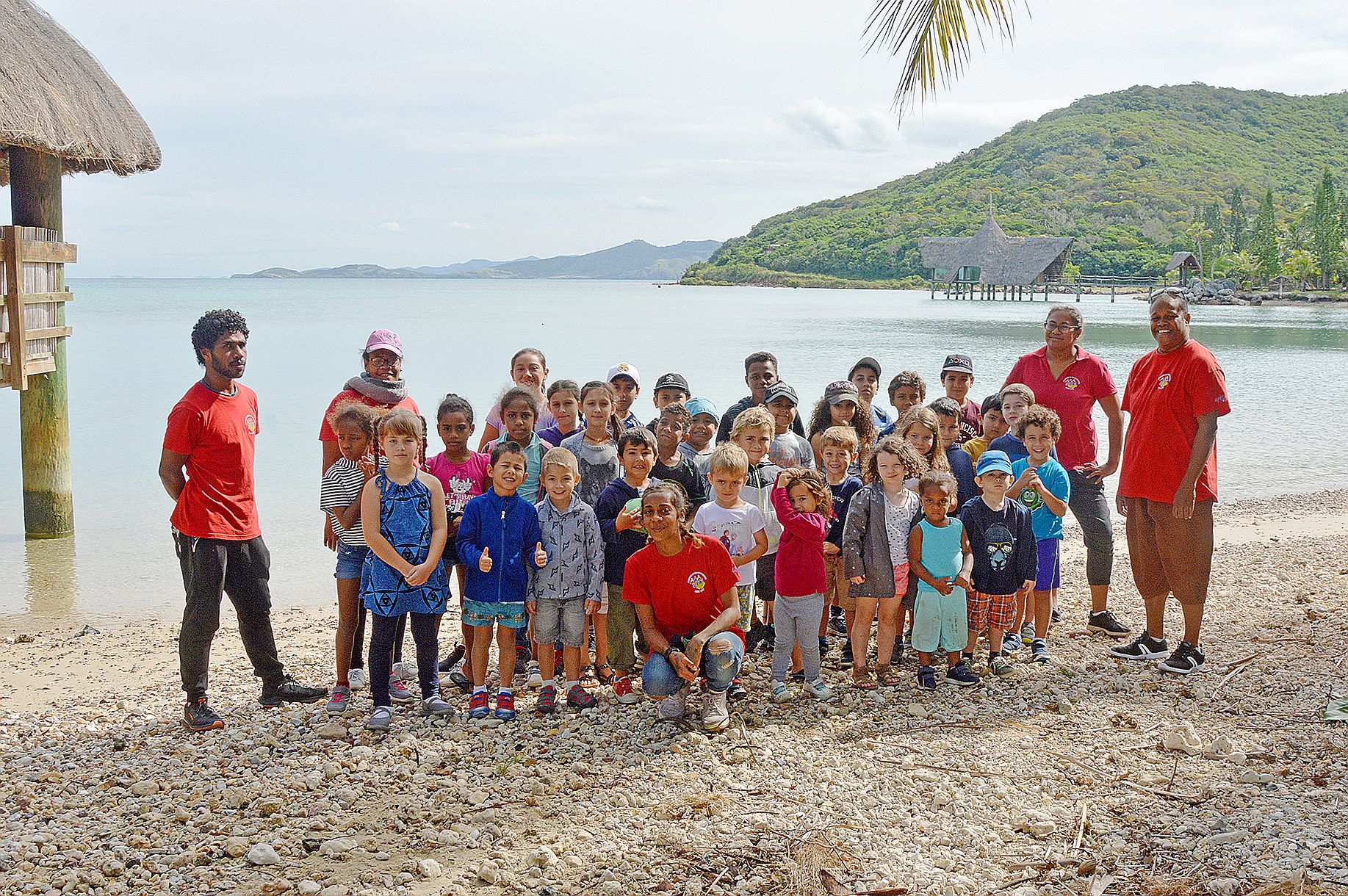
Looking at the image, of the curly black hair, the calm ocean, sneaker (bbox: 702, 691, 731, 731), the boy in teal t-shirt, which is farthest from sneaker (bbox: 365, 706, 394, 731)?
the calm ocean

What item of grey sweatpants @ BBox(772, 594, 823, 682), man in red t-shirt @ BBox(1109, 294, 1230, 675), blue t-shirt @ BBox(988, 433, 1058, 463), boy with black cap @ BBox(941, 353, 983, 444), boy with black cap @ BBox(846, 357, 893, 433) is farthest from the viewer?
boy with black cap @ BBox(846, 357, 893, 433)

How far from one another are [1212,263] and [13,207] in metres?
85.2

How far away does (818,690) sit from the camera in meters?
4.75

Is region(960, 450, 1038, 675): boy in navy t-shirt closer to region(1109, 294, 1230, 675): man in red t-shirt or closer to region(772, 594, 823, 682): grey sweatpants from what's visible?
region(1109, 294, 1230, 675): man in red t-shirt

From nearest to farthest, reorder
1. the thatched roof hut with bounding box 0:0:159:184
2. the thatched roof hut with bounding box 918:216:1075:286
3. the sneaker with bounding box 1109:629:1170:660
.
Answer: the sneaker with bounding box 1109:629:1170:660
the thatched roof hut with bounding box 0:0:159:184
the thatched roof hut with bounding box 918:216:1075:286

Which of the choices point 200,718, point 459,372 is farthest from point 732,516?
point 459,372

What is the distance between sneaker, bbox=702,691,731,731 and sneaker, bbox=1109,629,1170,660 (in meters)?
2.30

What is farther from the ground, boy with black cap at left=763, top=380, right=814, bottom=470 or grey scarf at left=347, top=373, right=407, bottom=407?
grey scarf at left=347, top=373, right=407, bottom=407

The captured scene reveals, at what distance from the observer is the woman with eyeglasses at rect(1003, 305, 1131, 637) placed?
5891 mm

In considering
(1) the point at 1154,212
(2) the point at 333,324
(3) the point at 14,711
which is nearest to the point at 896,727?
(3) the point at 14,711

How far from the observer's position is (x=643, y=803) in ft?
12.2

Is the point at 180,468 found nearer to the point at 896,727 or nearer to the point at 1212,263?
the point at 896,727

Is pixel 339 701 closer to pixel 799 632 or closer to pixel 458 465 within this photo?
pixel 458 465

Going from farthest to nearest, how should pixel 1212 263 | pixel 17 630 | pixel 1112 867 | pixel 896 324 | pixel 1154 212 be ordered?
1. pixel 1154 212
2. pixel 1212 263
3. pixel 896 324
4. pixel 17 630
5. pixel 1112 867
